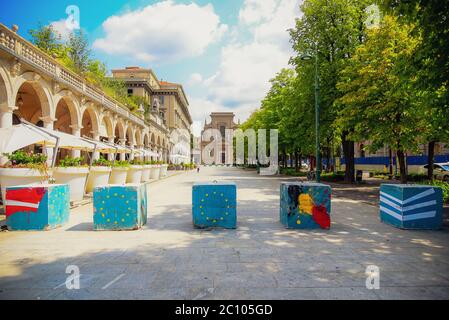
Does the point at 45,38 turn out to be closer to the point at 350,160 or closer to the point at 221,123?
the point at 350,160

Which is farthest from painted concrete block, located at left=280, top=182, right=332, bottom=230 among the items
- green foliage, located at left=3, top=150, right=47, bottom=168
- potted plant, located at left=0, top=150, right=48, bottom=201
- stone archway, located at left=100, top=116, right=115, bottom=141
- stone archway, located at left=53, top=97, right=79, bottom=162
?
stone archway, located at left=100, top=116, right=115, bottom=141

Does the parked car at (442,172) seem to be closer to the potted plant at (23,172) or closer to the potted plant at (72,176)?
the potted plant at (72,176)

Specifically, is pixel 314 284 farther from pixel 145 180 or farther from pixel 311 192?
pixel 145 180

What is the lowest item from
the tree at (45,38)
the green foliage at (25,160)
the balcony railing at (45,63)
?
the green foliage at (25,160)

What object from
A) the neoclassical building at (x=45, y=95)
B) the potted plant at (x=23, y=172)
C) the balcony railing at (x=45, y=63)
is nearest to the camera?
the potted plant at (x=23, y=172)

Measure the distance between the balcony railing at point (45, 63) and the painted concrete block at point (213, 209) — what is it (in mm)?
11289

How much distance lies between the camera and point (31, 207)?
704 centimetres

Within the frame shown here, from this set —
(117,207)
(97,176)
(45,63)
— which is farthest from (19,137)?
(45,63)

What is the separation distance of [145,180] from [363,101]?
1696 centimetres

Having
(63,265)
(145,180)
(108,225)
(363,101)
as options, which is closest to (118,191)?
(108,225)

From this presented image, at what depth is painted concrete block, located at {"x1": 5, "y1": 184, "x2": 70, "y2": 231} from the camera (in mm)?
6859

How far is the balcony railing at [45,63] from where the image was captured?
12.4 metres

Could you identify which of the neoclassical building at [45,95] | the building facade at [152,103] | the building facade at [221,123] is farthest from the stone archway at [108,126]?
the building facade at [221,123]
